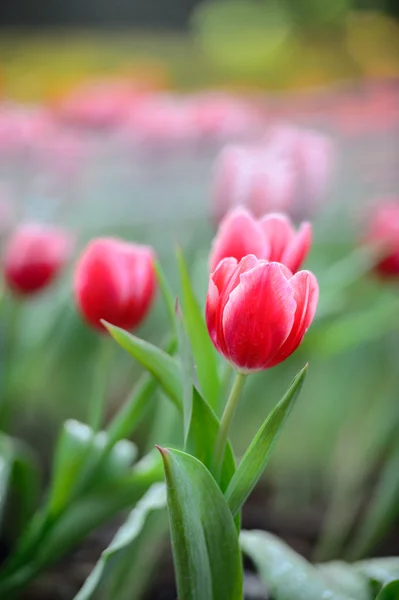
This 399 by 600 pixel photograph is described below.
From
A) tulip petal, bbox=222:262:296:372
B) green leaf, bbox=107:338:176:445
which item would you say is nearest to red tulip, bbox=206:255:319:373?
tulip petal, bbox=222:262:296:372

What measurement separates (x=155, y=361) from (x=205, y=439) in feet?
0.14

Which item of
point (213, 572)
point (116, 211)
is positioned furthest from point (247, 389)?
point (116, 211)

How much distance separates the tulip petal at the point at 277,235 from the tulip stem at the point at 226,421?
0.20 feet

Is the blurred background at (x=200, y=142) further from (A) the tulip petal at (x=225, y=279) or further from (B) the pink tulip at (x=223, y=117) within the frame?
(A) the tulip petal at (x=225, y=279)

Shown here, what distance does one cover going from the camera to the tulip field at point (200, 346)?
1.01 feet

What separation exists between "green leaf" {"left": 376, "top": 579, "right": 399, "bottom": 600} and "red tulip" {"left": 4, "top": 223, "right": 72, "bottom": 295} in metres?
0.30

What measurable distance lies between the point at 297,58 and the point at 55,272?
1.65 feet

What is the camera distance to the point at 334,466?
0.78m

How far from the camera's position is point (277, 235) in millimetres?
329

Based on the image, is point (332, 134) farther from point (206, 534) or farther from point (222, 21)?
point (206, 534)

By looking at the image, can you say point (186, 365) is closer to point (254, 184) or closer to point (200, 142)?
point (254, 184)

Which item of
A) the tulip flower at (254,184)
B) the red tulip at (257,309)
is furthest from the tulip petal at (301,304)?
the tulip flower at (254,184)

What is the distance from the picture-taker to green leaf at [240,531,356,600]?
0.34 metres

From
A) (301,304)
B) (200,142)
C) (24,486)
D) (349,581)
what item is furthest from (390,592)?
(200,142)
